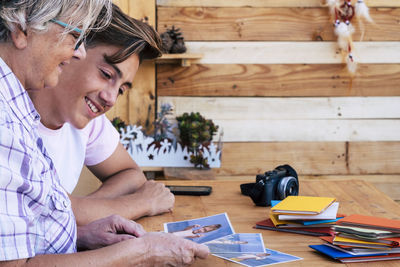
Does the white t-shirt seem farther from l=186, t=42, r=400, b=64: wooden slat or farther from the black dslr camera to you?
l=186, t=42, r=400, b=64: wooden slat

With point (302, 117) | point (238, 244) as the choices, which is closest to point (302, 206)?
point (238, 244)

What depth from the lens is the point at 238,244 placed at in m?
1.48

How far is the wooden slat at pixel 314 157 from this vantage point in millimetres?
3629

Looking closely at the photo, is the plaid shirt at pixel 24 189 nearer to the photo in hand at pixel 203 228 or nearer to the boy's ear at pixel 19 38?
the boy's ear at pixel 19 38

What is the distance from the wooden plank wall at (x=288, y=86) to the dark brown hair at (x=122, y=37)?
169 cm

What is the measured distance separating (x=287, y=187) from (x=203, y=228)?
0.41 meters

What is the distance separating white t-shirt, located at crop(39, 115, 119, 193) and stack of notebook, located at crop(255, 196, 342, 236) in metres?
0.76

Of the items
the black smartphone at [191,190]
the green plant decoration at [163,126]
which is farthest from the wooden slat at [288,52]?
the black smartphone at [191,190]

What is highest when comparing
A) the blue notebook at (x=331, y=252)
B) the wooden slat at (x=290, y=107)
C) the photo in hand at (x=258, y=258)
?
the wooden slat at (x=290, y=107)

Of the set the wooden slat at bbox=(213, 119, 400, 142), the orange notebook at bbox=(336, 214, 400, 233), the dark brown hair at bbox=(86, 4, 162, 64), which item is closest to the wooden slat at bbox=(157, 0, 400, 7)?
the wooden slat at bbox=(213, 119, 400, 142)

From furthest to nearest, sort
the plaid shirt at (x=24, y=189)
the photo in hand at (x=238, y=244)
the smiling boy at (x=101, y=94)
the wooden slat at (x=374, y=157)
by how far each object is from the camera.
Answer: the wooden slat at (x=374, y=157) < the smiling boy at (x=101, y=94) < the photo in hand at (x=238, y=244) < the plaid shirt at (x=24, y=189)

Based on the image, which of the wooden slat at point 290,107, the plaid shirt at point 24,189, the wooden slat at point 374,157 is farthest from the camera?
the wooden slat at point 374,157

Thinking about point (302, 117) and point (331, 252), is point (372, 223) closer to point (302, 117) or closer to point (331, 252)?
point (331, 252)

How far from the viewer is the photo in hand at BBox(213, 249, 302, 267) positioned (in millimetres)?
1334
